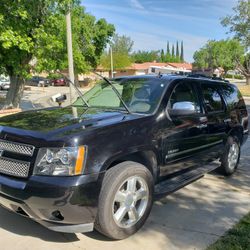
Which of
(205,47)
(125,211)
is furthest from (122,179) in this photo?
(205,47)

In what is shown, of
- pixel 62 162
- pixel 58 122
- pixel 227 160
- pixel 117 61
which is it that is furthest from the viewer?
pixel 117 61

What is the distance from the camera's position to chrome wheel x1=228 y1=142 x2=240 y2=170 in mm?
6453

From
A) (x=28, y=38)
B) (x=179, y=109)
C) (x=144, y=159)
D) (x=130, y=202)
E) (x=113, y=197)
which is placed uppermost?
(x=28, y=38)

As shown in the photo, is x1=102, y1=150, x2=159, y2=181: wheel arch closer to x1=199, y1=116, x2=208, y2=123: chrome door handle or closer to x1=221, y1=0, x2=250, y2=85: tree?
x1=199, y1=116, x2=208, y2=123: chrome door handle

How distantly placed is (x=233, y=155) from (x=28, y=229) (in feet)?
12.9

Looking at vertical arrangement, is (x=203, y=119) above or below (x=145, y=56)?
below

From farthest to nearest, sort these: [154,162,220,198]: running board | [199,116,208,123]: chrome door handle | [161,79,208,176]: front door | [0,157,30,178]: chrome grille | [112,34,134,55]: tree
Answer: [112,34,134,55]: tree < [199,116,208,123]: chrome door handle < [161,79,208,176]: front door < [154,162,220,198]: running board < [0,157,30,178]: chrome grille

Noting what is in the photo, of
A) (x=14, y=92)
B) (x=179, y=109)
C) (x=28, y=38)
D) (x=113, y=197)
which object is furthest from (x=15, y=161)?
(x=14, y=92)

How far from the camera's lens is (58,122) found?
406 centimetres

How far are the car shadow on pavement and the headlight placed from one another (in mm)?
910

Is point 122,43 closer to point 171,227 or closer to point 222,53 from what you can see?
point 222,53

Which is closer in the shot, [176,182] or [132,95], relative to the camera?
[176,182]

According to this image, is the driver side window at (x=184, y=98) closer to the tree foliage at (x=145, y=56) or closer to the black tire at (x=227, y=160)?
the black tire at (x=227, y=160)

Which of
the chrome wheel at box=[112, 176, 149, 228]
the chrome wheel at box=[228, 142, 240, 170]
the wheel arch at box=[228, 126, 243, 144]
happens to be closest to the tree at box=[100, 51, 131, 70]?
the wheel arch at box=[228, 126, 243, 144]
